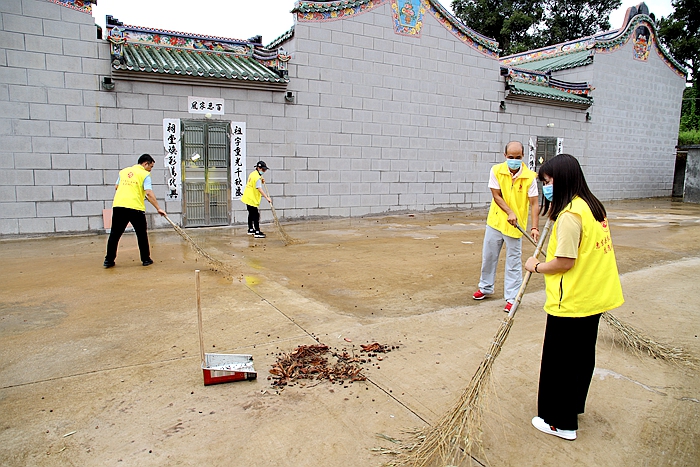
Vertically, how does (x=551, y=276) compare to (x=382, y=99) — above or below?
below

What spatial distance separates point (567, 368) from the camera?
243 centimetres

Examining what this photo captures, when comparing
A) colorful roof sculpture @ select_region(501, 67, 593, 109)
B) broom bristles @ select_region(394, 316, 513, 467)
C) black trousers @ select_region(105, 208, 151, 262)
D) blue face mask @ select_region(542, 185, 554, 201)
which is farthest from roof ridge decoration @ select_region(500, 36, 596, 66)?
broom bristles @ select_region(394, 316, 513, 467)

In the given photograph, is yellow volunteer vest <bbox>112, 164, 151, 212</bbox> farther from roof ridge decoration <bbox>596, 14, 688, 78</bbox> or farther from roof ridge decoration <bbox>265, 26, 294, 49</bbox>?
roof ridge decoration <bbox>596, 14, 688, 78</bbox>

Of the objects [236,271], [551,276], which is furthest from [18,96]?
[551,276]

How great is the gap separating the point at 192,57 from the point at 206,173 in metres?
2.19

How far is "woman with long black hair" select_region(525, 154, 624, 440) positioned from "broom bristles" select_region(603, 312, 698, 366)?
1.08 metres

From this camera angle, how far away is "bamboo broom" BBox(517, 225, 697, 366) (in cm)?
331

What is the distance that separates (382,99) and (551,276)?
899 centimetres

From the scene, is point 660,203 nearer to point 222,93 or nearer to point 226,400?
point 222,93

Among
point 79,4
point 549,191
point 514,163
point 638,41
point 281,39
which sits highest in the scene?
point 638,41

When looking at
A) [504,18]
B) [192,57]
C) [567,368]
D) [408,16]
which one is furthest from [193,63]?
[504,18]

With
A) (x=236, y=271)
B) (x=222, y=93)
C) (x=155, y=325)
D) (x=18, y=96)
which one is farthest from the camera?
(x=222, y=93)

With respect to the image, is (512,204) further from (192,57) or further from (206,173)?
(192,57)

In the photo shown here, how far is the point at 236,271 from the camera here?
18.6ft
